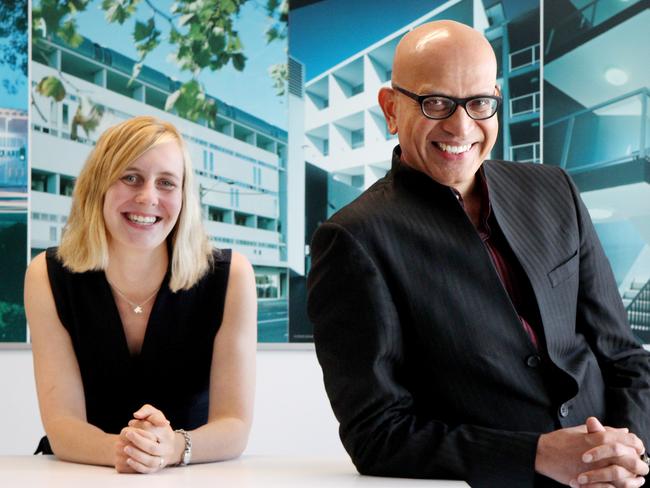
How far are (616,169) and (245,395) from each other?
2.69 m

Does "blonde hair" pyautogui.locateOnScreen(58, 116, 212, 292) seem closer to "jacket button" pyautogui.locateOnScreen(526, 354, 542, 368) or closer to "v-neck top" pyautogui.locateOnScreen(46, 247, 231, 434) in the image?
"v-neck top" pyautogui.locateOnScreen(46, 247, 231, 434)

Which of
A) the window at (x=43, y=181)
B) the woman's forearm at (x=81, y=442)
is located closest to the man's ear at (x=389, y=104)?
the woman's forearm at (x=81, y=442)

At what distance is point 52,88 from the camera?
4.38m

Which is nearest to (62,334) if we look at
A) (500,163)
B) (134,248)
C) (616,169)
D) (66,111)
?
(134,248)

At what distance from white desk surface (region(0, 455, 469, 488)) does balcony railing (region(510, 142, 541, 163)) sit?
2732 millimetres

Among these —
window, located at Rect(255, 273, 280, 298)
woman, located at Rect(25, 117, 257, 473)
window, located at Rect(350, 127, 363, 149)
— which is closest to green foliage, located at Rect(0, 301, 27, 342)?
window, located at Rect(255, 273, 280, 298)

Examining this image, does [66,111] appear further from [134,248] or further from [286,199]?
[134,248]

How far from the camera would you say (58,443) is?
2.13 m

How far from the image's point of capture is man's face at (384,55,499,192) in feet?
5.78

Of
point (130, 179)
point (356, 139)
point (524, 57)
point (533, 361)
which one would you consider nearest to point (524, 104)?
point (524, 57)

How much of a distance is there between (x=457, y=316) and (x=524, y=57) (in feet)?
9.84

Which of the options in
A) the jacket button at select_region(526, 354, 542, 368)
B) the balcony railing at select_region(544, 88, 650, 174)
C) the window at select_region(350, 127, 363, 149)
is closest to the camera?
the jacket button at select_region(526, 354, 542, 368)

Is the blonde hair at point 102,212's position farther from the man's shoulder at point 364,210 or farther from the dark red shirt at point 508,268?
the dark red shirt at point 508,268

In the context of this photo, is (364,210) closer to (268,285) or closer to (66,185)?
(268,285)
